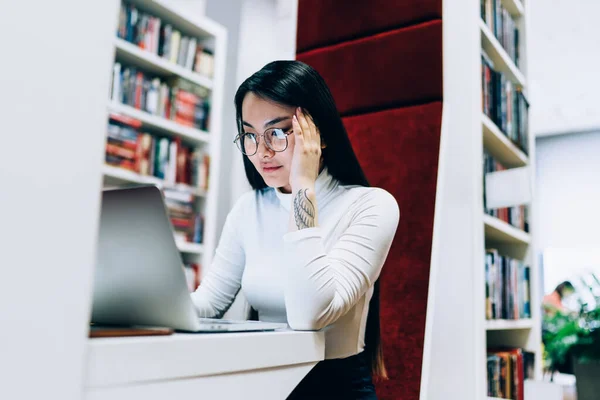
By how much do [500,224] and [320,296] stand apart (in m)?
1.42

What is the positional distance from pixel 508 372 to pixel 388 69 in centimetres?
123

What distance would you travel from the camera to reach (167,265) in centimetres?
65

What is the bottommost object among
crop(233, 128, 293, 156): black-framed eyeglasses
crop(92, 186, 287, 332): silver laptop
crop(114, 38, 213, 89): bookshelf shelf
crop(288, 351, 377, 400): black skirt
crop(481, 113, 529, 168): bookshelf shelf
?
crop(288, 351, 377, 400): black skirt

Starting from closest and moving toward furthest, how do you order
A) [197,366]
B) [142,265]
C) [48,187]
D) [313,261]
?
[48,187], [197,366], [142,265], [313,261]

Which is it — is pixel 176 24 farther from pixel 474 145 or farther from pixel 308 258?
pixel 308 258

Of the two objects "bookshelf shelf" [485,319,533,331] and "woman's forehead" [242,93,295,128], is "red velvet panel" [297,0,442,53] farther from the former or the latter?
"bookshelf shelf" [485,319,533,331]

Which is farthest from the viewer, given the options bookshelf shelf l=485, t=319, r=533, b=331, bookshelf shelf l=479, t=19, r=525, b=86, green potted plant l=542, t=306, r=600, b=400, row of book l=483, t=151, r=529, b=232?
green potted plant l=542, t=306, r=600, b=400

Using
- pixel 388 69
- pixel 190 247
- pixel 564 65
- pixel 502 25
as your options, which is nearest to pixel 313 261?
pixel 388 69

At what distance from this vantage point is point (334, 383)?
0.99 metres

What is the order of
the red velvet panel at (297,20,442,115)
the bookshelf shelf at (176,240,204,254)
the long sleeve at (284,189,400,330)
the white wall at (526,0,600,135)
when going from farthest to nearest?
the white wall at (526,0,600,135), the bookshelf shelf at (176,240,204,254), the red velvet panel at (297,20,442,115), the long sleeve at (284,189,400,330)

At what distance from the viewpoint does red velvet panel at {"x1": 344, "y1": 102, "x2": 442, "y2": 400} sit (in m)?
1.44

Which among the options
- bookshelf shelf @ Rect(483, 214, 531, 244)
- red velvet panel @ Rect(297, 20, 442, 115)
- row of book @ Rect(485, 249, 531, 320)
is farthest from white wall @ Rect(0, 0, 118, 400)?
row of book @ Rect(485, 249, 531, 320)

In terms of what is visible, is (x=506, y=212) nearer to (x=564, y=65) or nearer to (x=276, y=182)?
(x=276, y=182)

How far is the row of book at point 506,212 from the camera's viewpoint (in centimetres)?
218
